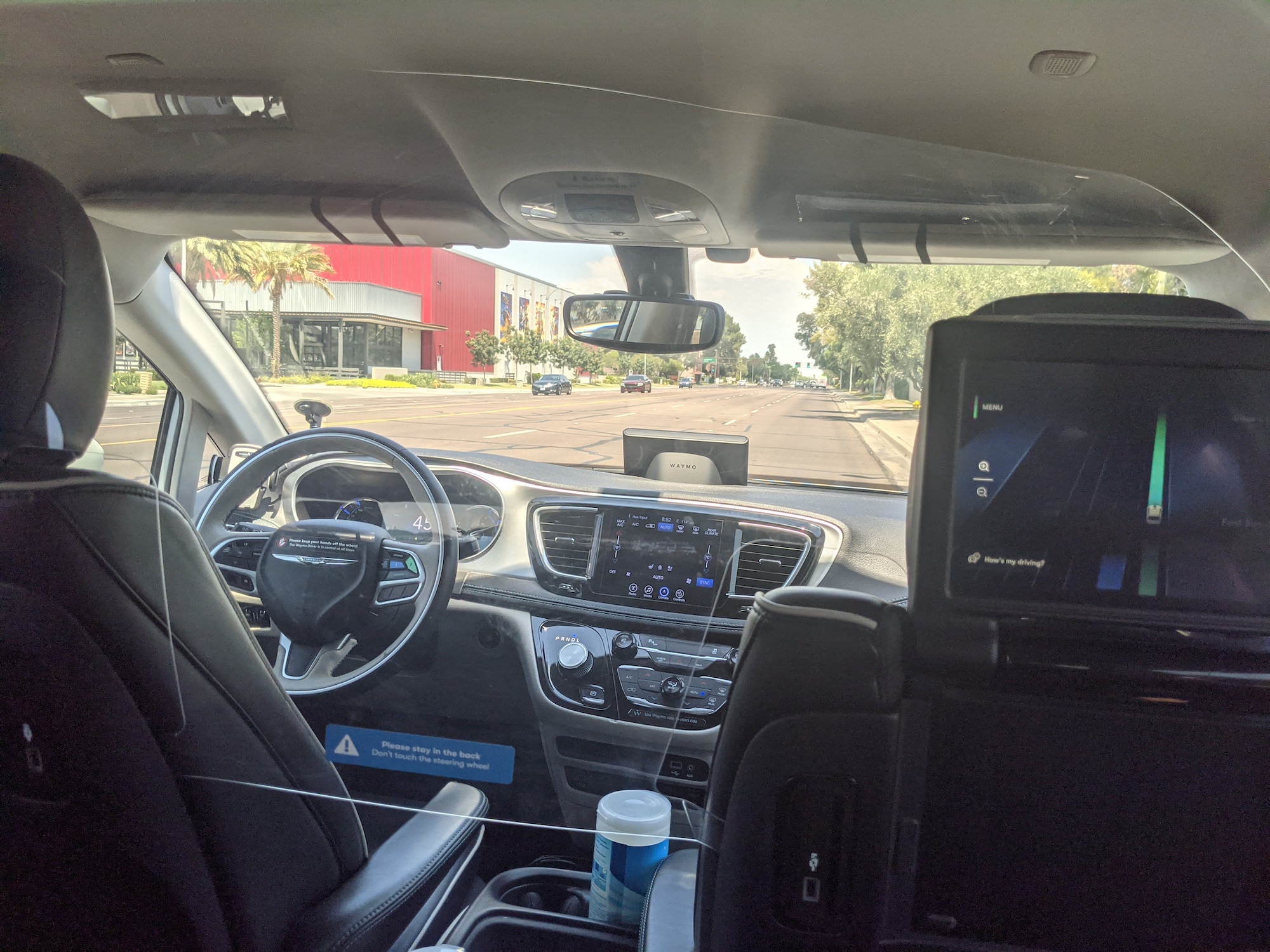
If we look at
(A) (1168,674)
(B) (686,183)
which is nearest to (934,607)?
(A) (1168,674)

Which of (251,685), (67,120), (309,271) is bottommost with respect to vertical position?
(251,685)

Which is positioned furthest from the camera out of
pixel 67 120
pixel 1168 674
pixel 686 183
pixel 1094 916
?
pixel 67 120

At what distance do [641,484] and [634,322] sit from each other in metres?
0.40

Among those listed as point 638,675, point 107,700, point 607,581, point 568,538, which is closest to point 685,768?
point 638,675

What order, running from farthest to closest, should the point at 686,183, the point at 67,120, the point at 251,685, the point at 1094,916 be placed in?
the point at 67,120 → the point at 686,183 → the point at 251,685 → the point at 1094,916

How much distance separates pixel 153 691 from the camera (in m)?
1.43

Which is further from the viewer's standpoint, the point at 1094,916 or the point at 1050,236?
the point at 1050,236

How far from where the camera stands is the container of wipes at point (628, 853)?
6.41ft

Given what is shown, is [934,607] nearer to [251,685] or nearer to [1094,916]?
[1094,916]

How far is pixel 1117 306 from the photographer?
135 centimetres

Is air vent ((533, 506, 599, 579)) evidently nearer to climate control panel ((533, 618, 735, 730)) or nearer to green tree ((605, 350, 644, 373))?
climate control panel ((533, 618, 735, 730))

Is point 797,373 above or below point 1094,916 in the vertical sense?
above

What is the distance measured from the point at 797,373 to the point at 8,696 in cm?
151

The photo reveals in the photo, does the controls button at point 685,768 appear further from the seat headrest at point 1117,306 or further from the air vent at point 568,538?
the seat headrest at point 1117,306
